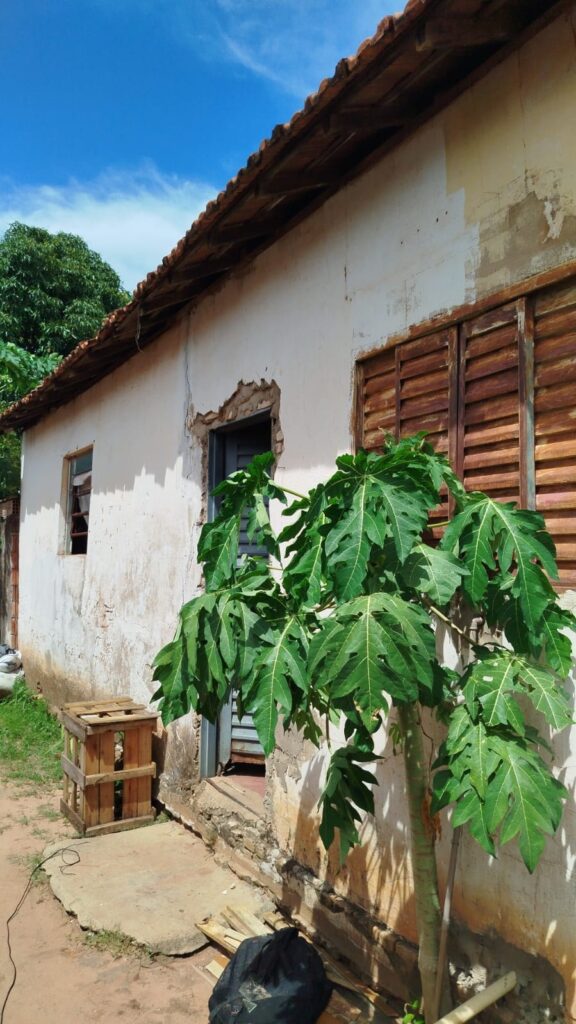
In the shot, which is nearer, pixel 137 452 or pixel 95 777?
pixel 95 777

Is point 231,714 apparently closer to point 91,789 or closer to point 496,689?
point 91,789

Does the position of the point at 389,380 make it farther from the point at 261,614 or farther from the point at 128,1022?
the point at 128,1022

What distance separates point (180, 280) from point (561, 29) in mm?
2873

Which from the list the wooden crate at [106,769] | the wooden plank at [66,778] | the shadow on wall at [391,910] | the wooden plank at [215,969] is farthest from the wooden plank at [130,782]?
the wooden plank at [215,969]

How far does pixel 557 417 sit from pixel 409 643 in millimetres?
1155

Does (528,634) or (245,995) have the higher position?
(528,634)

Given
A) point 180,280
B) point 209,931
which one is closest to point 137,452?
point 180,280

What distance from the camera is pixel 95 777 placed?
4.83 m

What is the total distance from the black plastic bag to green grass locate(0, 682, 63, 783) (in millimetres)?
3567

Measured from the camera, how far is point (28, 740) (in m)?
7.03

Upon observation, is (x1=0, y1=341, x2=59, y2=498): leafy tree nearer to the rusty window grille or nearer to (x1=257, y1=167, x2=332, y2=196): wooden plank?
the rusty window grille

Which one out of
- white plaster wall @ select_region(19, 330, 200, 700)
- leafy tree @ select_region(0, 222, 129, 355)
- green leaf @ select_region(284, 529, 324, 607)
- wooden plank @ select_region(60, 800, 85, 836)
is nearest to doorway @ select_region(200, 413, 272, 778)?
white plaster wall @ select_region(19, 330, 200, 700)

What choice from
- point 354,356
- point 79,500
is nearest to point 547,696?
point 354,356

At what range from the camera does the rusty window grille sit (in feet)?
25.3
